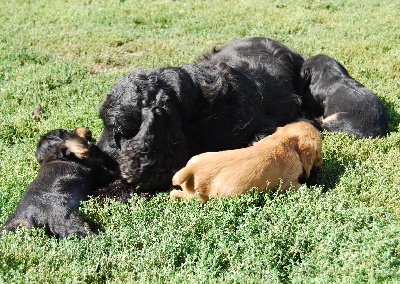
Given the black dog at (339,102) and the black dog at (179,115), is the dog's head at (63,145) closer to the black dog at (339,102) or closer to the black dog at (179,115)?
the black dog at (179,115)

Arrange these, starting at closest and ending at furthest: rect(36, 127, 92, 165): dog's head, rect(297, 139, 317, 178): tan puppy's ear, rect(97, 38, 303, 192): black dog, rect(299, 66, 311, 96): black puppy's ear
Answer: rect(97, 38, 303, 192): black dog → rect(297, 139, 317, 178): tan puppy's ear → rect(36, 127, 92, 165): dog's head → rect(299, 66, 311, 96): black puppy's ear

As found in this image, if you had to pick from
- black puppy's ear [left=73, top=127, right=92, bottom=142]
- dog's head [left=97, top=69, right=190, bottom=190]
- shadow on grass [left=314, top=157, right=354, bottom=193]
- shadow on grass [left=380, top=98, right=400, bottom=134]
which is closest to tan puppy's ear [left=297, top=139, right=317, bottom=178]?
shadow on grass [left=314, top=157, right=354, bottom=193]

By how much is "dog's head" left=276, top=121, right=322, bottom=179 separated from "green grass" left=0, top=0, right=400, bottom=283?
0.21m

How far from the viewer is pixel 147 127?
158 inches

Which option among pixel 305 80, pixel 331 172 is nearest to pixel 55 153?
pixel 331 172

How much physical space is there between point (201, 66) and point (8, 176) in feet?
6.88

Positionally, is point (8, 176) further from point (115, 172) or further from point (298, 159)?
point (298, 159)

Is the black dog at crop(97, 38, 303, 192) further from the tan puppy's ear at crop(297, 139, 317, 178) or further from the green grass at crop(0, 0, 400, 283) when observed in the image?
the tan puppy's ear at crop(297, 139, 317, 178)

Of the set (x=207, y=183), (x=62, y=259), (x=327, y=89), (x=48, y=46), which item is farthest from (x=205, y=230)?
(x=48, y=46)

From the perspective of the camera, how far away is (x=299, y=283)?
3.04 m

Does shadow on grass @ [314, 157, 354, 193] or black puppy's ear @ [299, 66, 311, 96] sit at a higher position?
black puppy's ear @ [299, 66, 311, 96]

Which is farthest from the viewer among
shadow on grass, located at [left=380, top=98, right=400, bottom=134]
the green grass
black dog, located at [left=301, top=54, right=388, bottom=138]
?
shadow on grass, located at [left=380, top=98, right=400, bottom=134]

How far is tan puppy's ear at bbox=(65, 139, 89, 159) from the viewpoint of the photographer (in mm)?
4328

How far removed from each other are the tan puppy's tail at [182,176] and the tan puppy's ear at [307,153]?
1.05m
